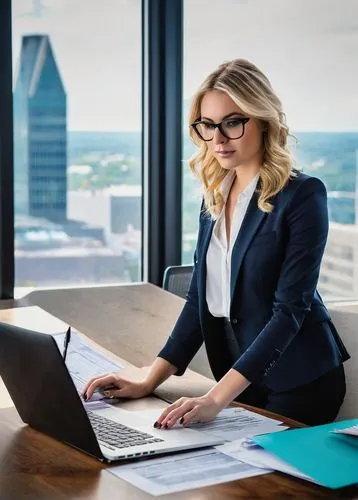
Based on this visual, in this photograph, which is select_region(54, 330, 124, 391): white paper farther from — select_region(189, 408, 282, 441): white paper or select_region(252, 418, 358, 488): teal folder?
select_region(252, 418, 358, 488): teal folder

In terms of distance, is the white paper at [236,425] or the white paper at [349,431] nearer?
the white paper at [349,431]

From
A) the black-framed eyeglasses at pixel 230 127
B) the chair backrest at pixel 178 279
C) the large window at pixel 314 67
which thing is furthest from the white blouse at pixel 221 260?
the large window at pixel 314 67

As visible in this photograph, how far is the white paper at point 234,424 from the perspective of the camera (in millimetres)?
1938

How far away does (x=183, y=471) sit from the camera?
5.64 feet

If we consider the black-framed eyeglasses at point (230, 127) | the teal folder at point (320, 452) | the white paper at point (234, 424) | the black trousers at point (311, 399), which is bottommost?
the black trousers at point (311, 399)

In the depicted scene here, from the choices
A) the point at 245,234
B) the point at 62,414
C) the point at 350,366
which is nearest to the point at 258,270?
the point at 245,234

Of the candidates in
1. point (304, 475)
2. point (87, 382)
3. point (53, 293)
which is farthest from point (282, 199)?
point (53, 293)

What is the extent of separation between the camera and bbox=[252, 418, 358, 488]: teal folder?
1641 mm

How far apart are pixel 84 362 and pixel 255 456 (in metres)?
0.78

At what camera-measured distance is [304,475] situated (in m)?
1.66

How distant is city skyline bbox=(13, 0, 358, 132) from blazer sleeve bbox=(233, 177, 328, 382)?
96.0 inches

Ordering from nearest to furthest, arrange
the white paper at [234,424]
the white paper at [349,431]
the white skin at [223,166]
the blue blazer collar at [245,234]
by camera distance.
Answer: the white paper at [349,431], the white paper at [234,424], the white skin at [223,166], the blue blazer collar at [245,234]

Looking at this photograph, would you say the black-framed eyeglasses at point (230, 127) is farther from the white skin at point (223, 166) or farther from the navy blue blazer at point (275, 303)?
the navy blue blazer at point (275, 303)

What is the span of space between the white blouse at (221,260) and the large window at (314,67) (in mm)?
2194
